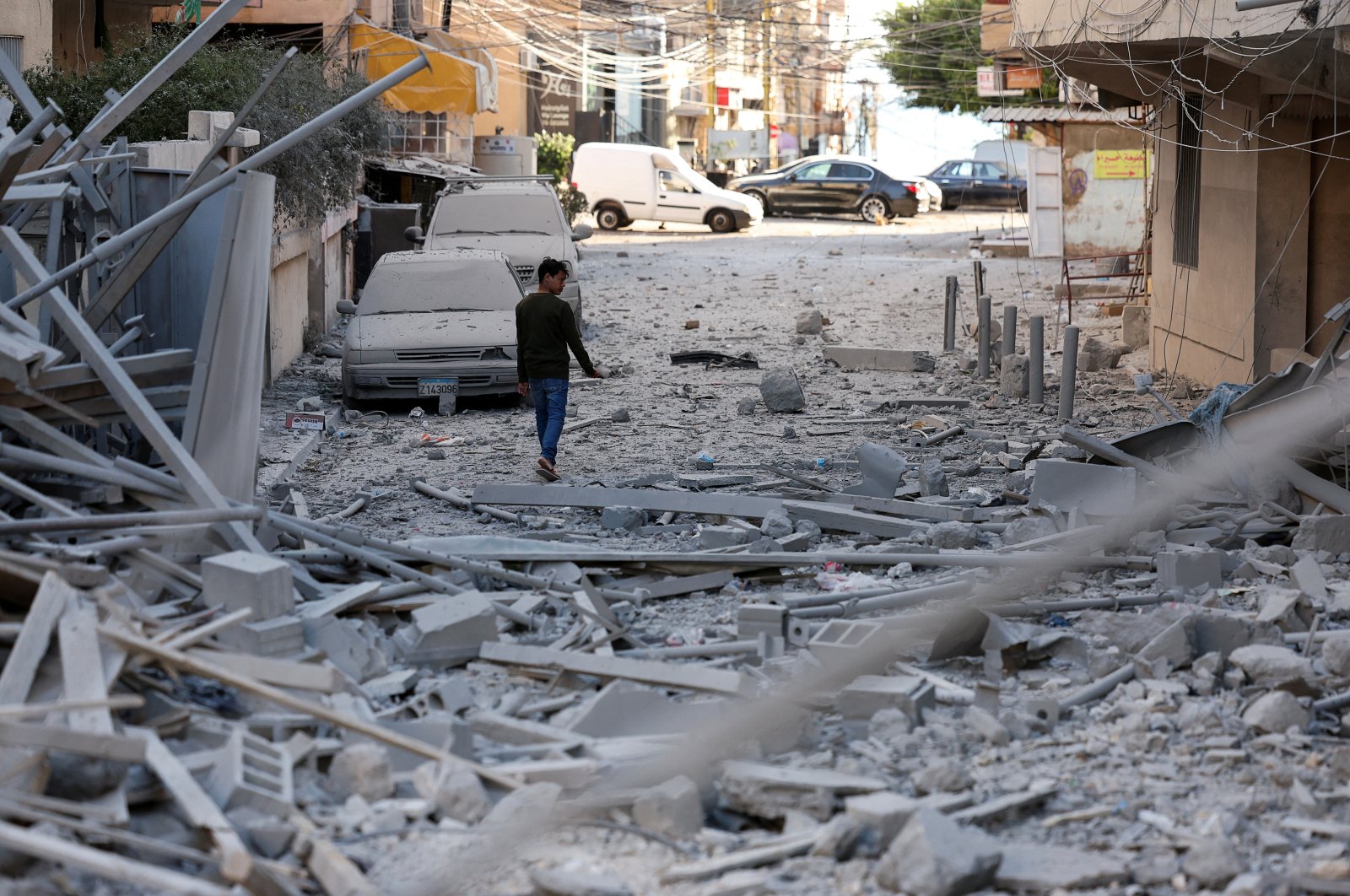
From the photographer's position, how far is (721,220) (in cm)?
3872

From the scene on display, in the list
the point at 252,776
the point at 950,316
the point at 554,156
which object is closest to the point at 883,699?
the point at 252,776

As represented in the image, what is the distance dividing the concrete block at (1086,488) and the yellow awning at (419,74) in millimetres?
20185

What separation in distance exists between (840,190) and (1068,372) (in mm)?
29739

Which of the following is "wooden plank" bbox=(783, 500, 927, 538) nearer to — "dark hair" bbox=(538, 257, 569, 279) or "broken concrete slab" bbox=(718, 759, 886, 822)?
"dark hair" bbox=(538, 257, 569, 279)

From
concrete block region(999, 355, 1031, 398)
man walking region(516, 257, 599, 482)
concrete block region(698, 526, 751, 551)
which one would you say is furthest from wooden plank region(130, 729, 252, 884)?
concrete block region(999, 355, 1031, 398)

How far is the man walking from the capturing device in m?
11.0

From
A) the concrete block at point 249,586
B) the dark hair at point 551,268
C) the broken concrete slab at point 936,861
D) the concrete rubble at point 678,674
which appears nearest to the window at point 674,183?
the dark hair at point 551,268

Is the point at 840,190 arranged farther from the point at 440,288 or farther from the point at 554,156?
the point at 440,288

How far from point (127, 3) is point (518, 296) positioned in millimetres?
10783

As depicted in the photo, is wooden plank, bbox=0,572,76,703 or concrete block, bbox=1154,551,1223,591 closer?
wooden plank, bbox=0,572,76,703

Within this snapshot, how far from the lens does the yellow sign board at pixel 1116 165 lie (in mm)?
26953

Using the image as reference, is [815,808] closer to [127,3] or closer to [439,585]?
[439,585]

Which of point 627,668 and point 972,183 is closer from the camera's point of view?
point 627,668

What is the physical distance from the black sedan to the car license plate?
29358 millimetres
